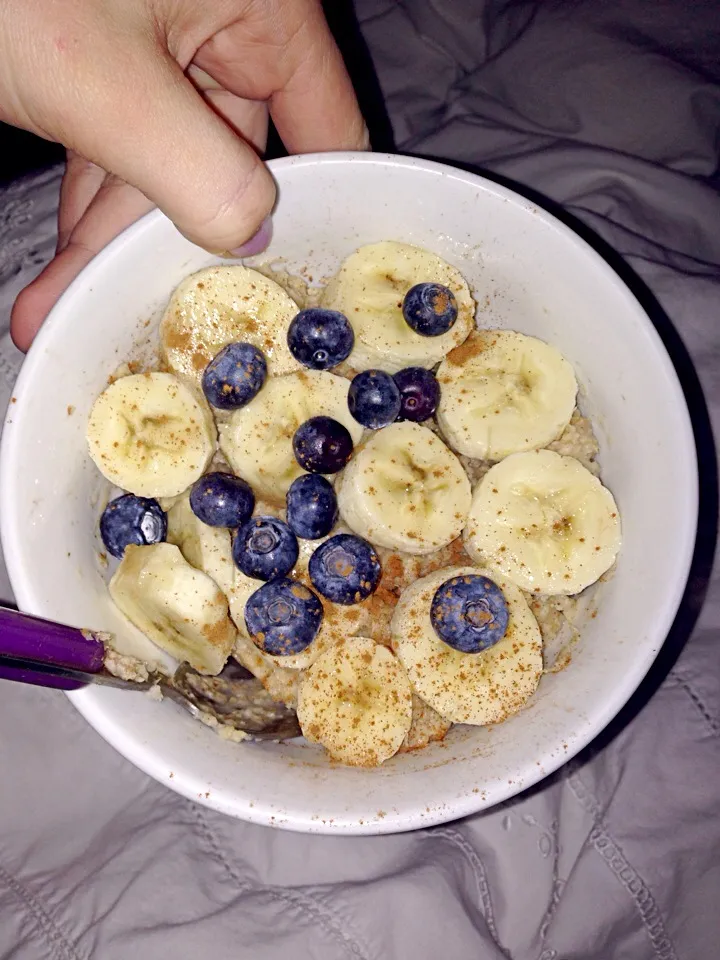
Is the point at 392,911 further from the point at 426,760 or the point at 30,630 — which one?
the point at 30,630

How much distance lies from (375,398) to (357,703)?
1.15ft

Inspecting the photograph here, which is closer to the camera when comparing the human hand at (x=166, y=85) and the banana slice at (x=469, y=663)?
the human hand at (x=166, y=85)

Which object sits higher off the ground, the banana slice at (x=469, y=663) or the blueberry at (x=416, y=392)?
the blueberry at (x=416, y=392)

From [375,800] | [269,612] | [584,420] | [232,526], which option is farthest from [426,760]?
[584,420]

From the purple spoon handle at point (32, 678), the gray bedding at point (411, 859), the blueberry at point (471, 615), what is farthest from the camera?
the gray bedding at point (411, 859)

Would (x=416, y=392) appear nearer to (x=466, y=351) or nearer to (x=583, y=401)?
(x=466, y=351)

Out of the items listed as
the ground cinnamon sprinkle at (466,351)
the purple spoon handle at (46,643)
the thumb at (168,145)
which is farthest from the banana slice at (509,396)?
the purple spoon handle at (46,643)

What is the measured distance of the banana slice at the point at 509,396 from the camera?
0.97 meters

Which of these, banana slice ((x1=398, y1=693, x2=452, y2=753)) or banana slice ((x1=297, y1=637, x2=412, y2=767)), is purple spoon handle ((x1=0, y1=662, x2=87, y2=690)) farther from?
banana slice ((x1=398, y1=693, x2=452, y2=753))

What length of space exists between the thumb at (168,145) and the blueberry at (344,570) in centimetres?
37

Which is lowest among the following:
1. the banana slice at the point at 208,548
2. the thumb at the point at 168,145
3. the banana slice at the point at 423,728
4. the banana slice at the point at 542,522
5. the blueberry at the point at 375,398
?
the banana slice at the point at 423,728

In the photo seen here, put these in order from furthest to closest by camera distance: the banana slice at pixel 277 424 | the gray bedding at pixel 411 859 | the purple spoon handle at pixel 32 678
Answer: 1. the gray bedding at pixel 411 859
2. the banana slice at pixel 277 424
3. the purple spoon handle at pixel 32 678

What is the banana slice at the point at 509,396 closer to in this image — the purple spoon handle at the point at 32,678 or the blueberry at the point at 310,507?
the blueberry at the point at 310,507

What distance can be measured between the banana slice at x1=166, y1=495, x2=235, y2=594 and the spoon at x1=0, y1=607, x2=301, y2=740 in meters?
0.11
